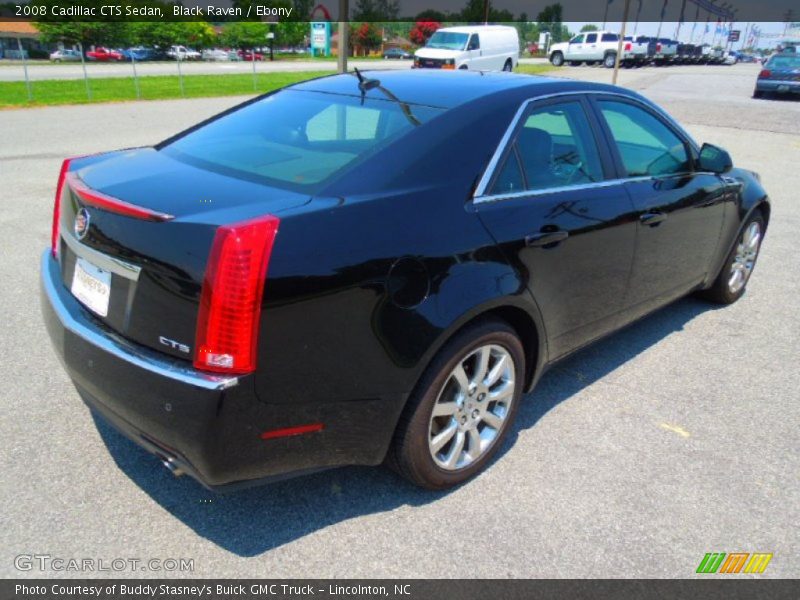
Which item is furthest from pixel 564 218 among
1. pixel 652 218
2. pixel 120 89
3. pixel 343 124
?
pixel 120 89

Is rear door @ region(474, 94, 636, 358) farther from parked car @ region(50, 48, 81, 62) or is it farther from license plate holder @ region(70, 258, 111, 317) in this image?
parked car @ region(50, 48, 81, 62)

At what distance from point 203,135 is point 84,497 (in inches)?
68.9

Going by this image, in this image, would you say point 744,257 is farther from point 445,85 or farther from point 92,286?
point 92,286

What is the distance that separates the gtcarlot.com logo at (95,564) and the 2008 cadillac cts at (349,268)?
372 mm

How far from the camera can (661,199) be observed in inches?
146

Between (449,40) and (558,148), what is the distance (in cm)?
2630

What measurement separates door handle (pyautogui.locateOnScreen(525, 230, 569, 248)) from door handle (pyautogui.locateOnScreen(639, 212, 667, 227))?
2.48 ft

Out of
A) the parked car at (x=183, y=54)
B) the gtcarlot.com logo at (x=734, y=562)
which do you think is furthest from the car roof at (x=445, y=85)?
the parked car at (x=183, y=54)

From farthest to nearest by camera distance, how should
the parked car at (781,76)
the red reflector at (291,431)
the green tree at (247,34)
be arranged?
the green tree at (247,34) → the parked car at (781,76) → the red reflector at (291,431)

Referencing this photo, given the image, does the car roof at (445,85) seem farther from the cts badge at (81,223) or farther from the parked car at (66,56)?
the parked car at (66,56)

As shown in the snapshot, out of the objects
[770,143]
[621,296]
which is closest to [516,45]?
[770,143]

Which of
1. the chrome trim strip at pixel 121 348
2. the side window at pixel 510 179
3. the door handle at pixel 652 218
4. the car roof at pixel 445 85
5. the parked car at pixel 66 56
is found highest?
the car roof at pixel 445 85

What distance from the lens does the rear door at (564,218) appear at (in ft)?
9.21

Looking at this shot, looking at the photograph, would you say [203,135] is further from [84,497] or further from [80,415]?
[84,497]
